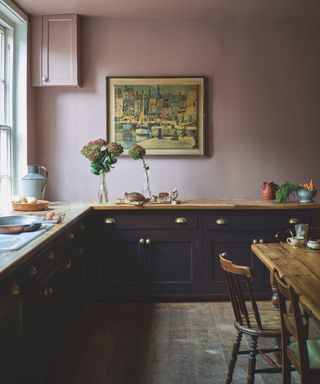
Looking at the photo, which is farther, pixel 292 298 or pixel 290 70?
pixel 290 70

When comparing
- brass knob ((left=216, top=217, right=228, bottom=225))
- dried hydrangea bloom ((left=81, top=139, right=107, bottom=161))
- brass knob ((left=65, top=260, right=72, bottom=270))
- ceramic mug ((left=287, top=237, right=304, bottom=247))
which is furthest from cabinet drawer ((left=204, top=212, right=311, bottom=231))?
brass knob ((left=65, top=260, right=72, bottom=270))

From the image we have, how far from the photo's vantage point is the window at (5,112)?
4.39 metres

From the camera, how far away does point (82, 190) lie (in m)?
4.93

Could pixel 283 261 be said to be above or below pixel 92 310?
above

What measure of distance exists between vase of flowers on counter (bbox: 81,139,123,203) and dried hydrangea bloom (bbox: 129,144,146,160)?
11cm

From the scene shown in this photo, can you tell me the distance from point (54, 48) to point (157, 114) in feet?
3.84

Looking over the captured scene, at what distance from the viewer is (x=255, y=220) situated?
438 cm

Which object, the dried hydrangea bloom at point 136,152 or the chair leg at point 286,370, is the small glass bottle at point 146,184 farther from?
the chair leg at point 286,370

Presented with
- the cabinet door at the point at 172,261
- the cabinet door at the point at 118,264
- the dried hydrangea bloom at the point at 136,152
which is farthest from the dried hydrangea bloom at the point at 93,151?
the cabinet door at the point at 172,261

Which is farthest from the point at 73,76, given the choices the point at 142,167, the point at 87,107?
the point at 142,167

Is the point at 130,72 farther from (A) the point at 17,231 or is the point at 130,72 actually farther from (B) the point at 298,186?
(A) the point at 17,231

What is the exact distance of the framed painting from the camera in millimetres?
4816

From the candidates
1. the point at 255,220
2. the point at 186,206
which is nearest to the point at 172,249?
the point at 186,206

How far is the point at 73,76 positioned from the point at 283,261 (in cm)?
290
